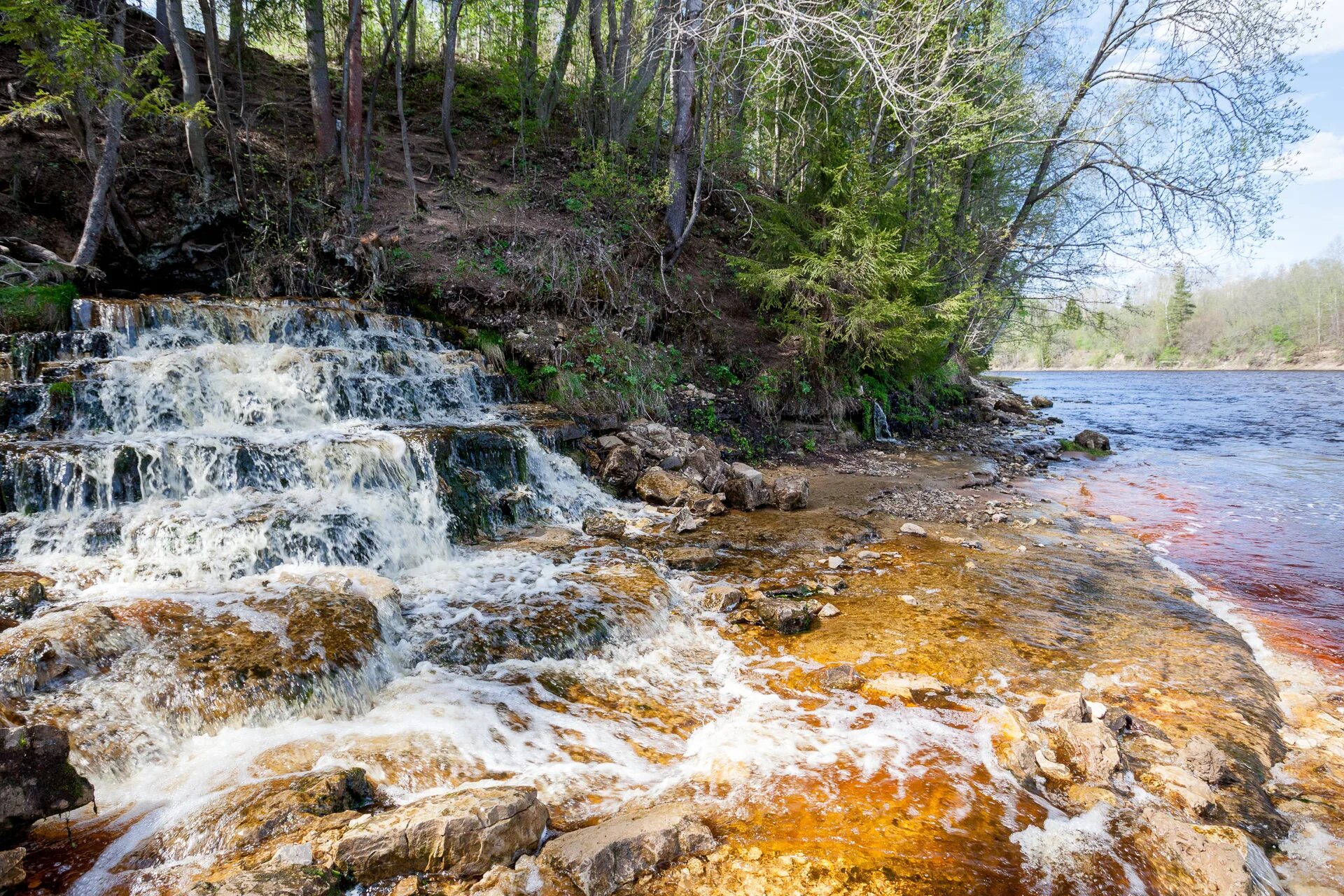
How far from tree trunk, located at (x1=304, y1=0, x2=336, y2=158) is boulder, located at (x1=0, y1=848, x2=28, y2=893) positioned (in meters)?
12.8

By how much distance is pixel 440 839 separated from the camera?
2.57 m

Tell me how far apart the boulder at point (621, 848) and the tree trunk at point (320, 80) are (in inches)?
533

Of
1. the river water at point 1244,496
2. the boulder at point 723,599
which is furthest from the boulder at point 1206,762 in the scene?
the boulder at point 723,599

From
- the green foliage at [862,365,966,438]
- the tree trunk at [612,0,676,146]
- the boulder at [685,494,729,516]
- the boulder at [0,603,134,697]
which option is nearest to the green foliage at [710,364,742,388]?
the green foliage at [862,365,966,438]

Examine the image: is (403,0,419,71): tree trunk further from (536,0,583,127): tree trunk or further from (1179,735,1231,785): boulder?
(1179,735,1231,785): boulder

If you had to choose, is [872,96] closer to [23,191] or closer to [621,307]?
[621,307]

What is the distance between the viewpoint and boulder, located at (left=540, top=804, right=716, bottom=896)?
8.32 ft

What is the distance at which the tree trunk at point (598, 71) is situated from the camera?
14.0 metres

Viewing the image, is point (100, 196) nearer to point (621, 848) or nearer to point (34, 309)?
point (34, 309)

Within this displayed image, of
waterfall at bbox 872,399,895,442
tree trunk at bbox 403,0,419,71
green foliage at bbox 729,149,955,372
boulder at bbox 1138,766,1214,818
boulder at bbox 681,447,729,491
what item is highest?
tree trunk at bbox 403,0,419,71

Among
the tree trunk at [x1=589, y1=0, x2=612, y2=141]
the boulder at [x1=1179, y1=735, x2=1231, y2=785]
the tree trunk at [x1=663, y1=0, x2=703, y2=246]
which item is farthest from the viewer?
the tree trunk at [x1=589, y1=0, x2=612, y2=141]

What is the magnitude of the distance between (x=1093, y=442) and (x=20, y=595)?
57.3ft

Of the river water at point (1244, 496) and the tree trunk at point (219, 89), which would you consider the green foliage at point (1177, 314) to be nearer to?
the river water at point (1244, 496)

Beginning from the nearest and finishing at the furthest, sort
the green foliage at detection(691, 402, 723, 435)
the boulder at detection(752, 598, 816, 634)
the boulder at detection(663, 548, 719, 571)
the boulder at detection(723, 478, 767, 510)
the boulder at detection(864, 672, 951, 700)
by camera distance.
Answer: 1. the boulder at detection(864, 672, 951, 700)
2. the boulder at detection(752, 598, 816, 634)
3. the boulder at detection(663, 548, 719, 571)
4. the boulder at detection(723, 478, 767, 510)
5. the green foliage at detection(691, 402, 723, 435)
